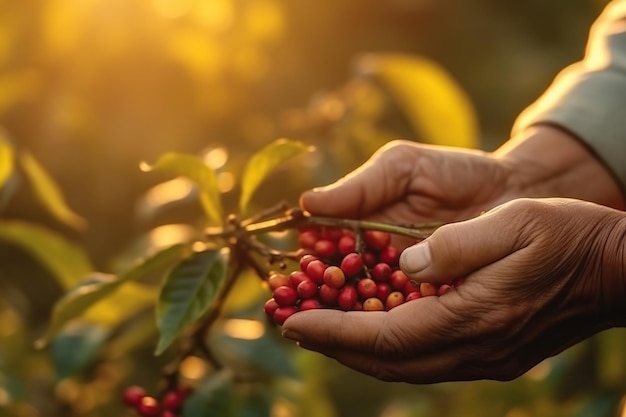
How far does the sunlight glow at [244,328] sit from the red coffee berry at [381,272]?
0.57 metres

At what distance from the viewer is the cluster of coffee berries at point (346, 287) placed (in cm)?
161

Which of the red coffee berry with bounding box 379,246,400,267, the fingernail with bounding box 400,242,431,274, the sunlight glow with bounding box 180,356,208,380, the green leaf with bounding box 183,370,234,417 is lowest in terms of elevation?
the sunlight glow with bounding box 180,356,208,380

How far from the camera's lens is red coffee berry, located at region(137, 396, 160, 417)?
6.04ft

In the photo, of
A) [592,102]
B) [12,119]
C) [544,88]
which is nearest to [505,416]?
[592,102]

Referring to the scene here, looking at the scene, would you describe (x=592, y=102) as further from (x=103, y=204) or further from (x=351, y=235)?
(x=103, y=204)

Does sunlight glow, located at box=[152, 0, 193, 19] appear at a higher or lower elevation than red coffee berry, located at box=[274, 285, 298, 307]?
higher

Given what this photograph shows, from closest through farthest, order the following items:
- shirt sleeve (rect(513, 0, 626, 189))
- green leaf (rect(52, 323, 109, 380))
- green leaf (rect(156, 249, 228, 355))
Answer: green leaf (rect(156, 249, 228, 355)), green leaf (rect(52, 323, 109, 380)), shirt sleeve (rect(513, 0, 626, 189))

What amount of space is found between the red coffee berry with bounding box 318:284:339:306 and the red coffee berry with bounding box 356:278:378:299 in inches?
1.3

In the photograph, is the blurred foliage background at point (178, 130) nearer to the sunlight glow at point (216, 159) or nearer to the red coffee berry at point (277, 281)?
the sunlight glow at point (216, 159)

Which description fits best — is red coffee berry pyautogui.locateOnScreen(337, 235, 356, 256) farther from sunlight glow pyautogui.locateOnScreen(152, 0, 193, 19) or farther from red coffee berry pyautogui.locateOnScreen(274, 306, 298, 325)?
sunlight glow pyautogui.locateOnScreen(152, 0, 193, 19)

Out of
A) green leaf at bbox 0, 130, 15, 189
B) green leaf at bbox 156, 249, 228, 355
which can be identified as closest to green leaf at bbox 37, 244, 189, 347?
green leaf at bbox 156, 249, 228, 355

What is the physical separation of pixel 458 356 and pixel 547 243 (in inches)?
7.9

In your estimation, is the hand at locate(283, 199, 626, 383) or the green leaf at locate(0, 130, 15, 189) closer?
the hand at locate(283, 199, 626, 383)

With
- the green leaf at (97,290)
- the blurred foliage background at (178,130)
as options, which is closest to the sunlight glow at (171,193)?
the blurred foliage background at (178,130)
